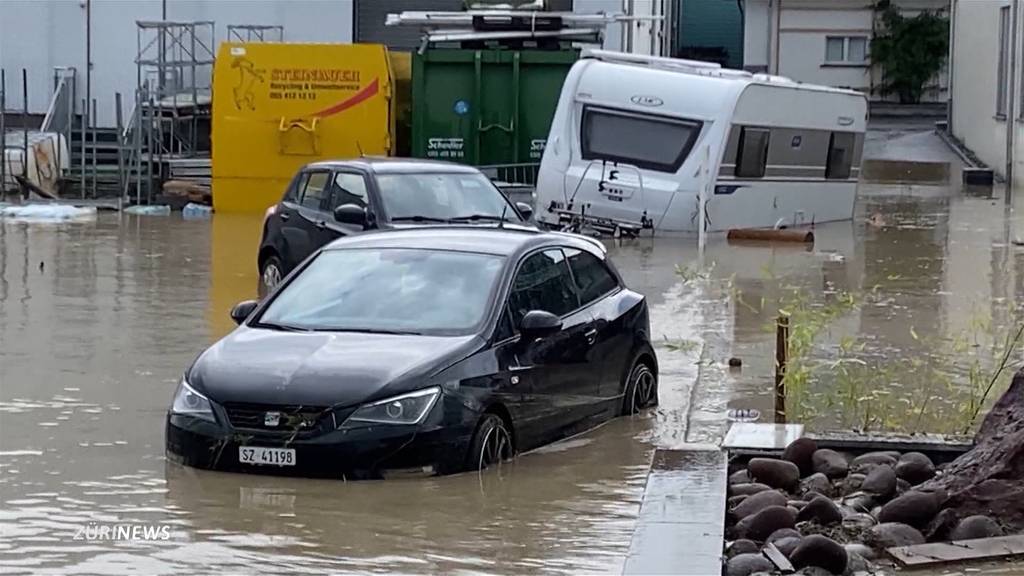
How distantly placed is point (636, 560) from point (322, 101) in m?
22.8

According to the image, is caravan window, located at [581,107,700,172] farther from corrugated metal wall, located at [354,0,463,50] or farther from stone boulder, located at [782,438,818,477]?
stone boulder, located at [782,438,818,477]

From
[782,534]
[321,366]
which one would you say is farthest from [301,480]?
[782,534]

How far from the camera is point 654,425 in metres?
11.6

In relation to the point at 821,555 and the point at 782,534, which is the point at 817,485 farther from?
the point at 821,555

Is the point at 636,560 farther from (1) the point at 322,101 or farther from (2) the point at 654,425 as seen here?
(1) the point at 322,101

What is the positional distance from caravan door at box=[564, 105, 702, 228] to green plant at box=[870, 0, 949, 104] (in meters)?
33.5

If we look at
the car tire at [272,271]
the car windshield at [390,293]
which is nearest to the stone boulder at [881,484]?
the car windshield at [390,293]

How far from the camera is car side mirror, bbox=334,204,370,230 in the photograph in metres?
16.9

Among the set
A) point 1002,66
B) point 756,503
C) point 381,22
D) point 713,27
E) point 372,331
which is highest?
point 713,27

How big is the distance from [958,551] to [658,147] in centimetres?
1840

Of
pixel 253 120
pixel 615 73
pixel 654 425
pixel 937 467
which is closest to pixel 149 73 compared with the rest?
pixel 253 120

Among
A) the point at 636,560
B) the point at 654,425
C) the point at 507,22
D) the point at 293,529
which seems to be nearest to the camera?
the point at 636,560

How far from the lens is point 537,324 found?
1025cm

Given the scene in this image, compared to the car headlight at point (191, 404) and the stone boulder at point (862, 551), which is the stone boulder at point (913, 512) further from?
the car headlight at point (191, 404)
